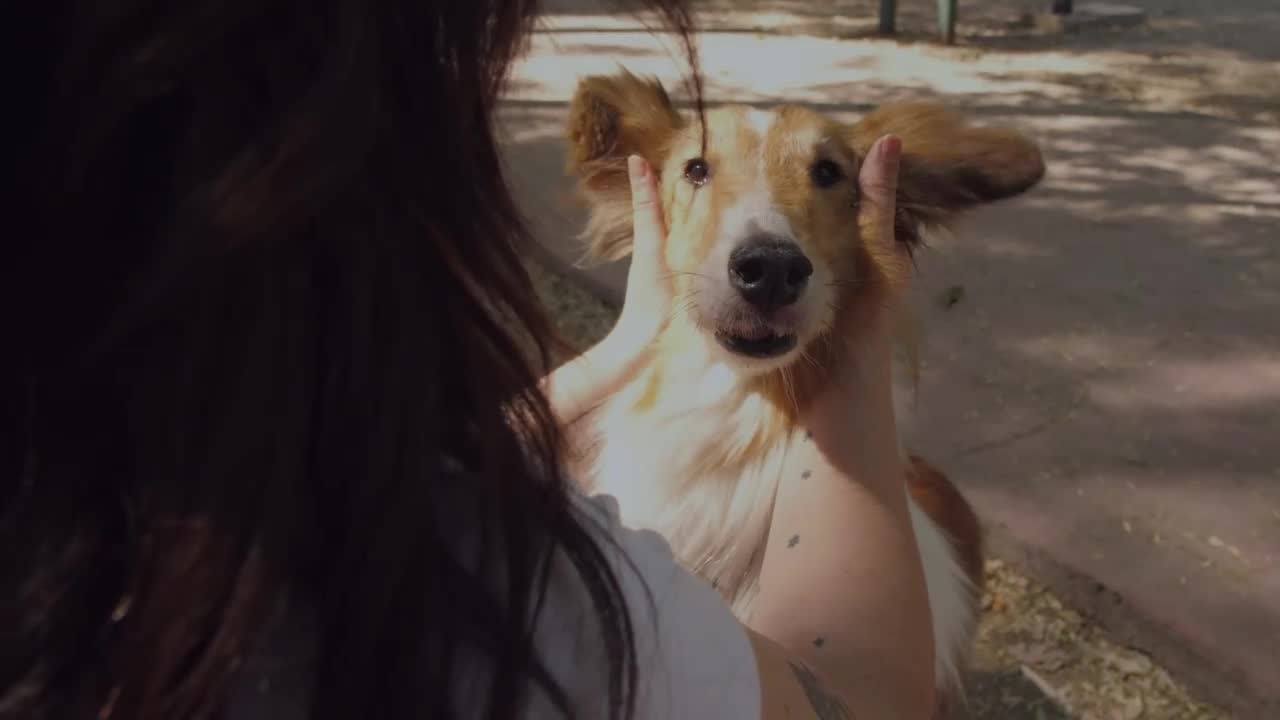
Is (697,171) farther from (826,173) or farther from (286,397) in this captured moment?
(286,397)

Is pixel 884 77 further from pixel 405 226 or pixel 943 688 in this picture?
pixel 405 226

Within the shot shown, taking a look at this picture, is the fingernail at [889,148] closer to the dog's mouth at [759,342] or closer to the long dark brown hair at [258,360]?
the dog's mouth at [759,342]

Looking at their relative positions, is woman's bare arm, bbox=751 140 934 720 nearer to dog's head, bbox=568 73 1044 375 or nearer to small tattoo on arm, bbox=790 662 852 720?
small tattoo on arm, bbox=790 662 852 720

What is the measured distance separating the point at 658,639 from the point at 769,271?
3.99 feet

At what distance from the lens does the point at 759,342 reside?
1.94 m

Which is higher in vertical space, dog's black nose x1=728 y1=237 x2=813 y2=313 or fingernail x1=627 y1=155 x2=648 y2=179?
fingernail x1=627 y1=155 x2=648 y2=179

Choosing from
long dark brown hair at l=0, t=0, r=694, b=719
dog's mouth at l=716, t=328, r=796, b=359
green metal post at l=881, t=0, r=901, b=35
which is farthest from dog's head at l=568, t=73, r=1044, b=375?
green metal post at l=881, t=0, r=901, b=35

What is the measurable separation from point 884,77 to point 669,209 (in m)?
5.96

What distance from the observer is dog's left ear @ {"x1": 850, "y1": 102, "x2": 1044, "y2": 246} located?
2.14 metres

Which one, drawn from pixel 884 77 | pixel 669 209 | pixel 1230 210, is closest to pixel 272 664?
pixel 669 209

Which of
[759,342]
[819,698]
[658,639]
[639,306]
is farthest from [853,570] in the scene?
[639,306]

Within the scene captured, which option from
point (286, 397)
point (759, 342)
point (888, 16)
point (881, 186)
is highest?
point (286, 397)

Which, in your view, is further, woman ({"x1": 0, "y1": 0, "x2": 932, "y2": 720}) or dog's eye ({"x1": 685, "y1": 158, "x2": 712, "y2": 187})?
dog's eye ({"x1": 685, "y1": 158, "x2": 712, "y2": 187})

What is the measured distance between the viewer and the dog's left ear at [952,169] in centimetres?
214
